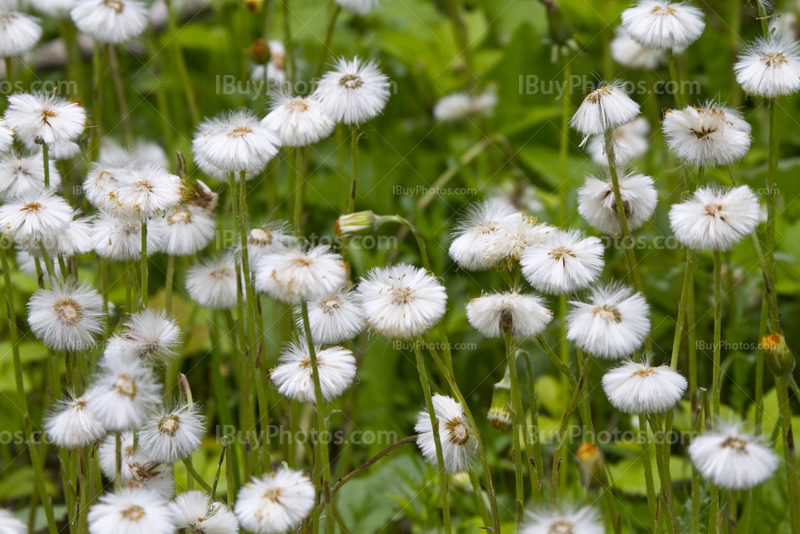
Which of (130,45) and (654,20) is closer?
(654,20)

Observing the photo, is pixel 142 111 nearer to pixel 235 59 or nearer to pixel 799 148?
pixel 235 59

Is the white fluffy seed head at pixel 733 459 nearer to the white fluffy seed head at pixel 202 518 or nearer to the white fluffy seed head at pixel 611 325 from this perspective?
the white fluffy seed head at pixel 611 325

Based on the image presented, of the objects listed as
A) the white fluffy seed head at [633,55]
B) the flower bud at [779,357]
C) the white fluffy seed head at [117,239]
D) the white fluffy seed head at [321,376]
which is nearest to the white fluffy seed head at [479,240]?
the white fluffy seed head at [321,376]

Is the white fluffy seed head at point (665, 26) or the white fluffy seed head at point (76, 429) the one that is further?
the white fluffy seed head at point (665, 26)

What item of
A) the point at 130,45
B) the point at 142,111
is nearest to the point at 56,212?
the point at 142,111

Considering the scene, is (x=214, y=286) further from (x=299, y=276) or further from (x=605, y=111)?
(x=605, y=111)

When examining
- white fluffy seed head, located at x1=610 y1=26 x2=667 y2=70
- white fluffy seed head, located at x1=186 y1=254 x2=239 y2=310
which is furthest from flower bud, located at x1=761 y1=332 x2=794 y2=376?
white fluffy seed head, located at x1=610 y1=26 x2=667 y2=70

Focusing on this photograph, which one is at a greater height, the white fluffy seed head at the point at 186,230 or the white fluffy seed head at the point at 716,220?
the white fluffy seed head at the point at 186,230
